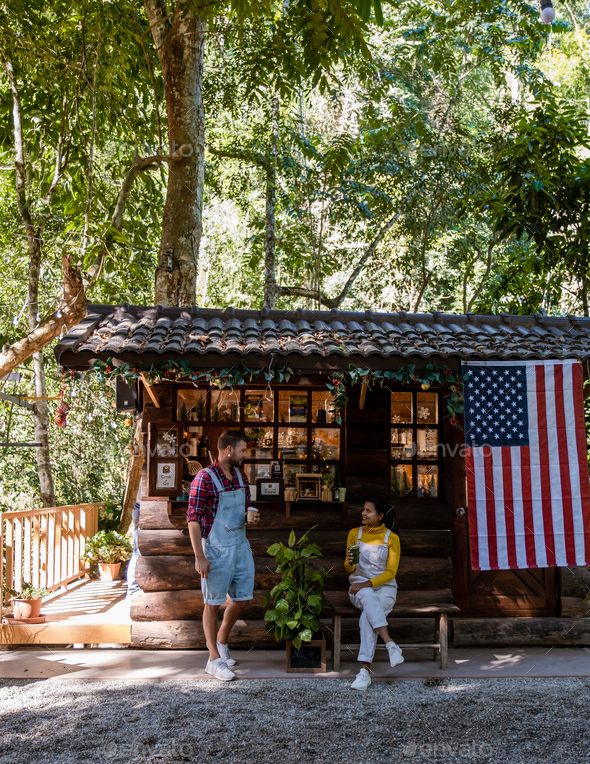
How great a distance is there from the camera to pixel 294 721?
4.18 m

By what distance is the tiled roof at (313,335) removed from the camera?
520 centimetres

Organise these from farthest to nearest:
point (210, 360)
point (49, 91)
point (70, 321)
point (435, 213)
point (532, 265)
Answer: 1. point (435, 213)
2. point (532, 265)
3. point (49, 91)
4. point (70, 321)
5. point (210, 360)


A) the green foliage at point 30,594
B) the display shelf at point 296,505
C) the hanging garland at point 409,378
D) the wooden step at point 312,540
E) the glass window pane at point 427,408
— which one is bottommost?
the green foliage at point 30,594

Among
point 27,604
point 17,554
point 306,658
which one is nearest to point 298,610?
point 306,658

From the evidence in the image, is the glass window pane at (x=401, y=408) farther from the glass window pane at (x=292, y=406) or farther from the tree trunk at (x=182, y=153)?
the tree trunk at (x=182, y=153)

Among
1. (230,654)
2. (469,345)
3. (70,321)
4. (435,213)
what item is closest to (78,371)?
(70,321)

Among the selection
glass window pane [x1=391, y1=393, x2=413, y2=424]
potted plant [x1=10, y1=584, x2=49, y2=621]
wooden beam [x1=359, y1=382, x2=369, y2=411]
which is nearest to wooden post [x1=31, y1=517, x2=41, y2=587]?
potted plant [x1=10, y1=584, x2=49, y2=621]

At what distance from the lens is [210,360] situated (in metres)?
5.29

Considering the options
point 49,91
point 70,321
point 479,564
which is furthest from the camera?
point 49,91

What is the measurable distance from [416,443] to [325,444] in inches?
37.4

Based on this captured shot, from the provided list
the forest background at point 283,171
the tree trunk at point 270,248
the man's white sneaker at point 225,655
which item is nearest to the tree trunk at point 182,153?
the forest background at point 283,171

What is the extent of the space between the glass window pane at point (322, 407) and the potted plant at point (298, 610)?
139 centimetres

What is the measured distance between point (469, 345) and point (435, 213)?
8687mm

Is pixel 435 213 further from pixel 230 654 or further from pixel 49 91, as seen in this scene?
pixel 230 654
